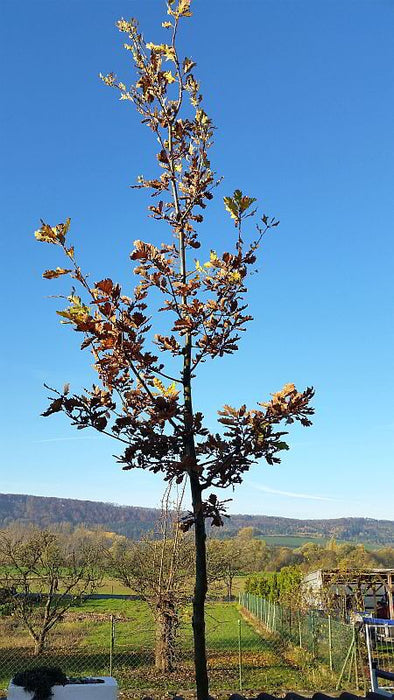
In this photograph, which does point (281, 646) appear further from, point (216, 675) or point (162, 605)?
point (162, 605)

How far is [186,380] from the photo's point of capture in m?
3.19

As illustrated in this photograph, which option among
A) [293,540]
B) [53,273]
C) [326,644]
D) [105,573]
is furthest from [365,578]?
[293,540]

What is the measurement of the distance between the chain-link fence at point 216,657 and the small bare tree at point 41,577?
555 millimetres

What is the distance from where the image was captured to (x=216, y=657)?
12672mm

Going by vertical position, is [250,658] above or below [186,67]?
below

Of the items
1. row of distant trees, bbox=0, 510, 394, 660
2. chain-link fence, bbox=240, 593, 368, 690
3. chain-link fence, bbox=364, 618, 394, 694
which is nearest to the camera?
chain-link fence, bbox=364, 618, 394, 694

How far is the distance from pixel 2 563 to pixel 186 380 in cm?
1179

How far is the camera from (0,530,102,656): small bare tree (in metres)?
12.3

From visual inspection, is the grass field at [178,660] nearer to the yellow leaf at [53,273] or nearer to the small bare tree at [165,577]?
the small bare tree at [165,577]

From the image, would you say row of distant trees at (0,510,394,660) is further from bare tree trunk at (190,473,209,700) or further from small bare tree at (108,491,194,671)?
bare tree trunk at (190,473,209,700)

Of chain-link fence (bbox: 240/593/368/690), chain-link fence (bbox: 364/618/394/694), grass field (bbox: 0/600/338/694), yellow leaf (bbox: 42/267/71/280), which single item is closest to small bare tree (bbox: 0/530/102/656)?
grass field (bbox: 0/600/338/694)

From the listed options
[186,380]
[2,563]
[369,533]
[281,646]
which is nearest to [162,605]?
[2,563]

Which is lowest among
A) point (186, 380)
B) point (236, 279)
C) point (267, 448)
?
point (267, 448)

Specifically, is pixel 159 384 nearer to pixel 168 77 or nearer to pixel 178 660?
pixel 168 77
